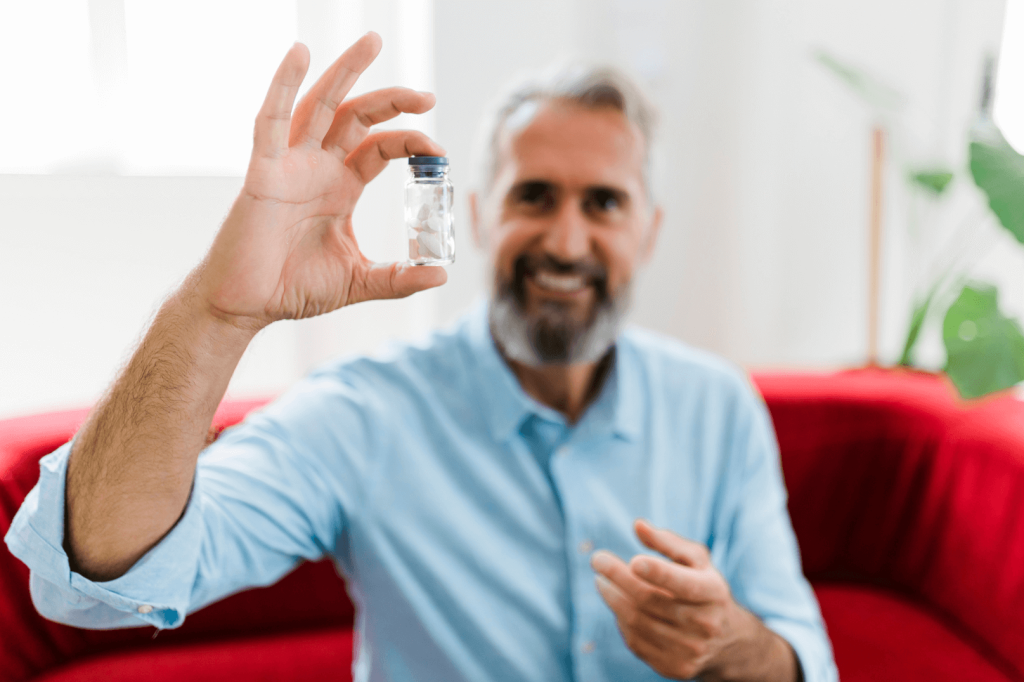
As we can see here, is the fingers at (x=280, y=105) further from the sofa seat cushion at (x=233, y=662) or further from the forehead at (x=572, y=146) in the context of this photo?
the sofa seat cushion at (x=233, y=662)

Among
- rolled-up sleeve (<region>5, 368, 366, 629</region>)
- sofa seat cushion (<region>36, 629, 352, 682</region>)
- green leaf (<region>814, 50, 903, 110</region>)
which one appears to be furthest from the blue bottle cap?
green leaf (<region>814, 50, 903, 110</region>)

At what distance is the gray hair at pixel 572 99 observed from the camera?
1239 mm

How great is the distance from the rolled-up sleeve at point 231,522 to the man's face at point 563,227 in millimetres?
348

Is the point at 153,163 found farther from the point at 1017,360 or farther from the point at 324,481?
the point at 1017,360

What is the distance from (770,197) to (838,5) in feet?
2.09

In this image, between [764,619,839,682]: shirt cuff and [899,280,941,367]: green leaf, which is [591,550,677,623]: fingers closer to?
[764,619,839,682]: shirt cuff

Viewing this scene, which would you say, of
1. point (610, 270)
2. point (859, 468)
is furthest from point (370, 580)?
point (859, 468)

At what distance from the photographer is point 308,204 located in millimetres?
715

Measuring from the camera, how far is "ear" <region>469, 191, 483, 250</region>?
1.36 m

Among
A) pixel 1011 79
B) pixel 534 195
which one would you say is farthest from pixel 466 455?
pixel 1011 79

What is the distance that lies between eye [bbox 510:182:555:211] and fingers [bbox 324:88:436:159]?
1.69 ft

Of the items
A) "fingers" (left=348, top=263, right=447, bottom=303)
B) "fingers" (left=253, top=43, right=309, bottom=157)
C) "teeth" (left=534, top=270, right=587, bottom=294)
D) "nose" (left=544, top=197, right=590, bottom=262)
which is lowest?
"teeth" (left=534, top=270, right=587, bottom=294)

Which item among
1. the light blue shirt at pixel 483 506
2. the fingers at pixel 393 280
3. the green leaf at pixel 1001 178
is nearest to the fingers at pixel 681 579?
the light blue shirt at pixel 483 506

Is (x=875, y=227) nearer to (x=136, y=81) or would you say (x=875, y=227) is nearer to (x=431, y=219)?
(x=431, y=219)
